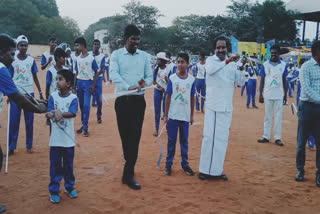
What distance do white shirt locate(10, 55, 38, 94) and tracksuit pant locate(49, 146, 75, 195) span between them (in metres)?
2.55

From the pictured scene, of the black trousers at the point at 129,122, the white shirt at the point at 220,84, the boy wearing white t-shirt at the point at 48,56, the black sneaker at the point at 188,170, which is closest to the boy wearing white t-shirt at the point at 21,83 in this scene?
the boy wearing white t-shirt at the point at 48,56

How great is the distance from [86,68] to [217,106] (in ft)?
13.6

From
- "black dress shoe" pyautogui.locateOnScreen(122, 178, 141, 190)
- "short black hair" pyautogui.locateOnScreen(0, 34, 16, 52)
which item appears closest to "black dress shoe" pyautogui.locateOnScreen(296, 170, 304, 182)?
"black dress shoe" pyautogui.locateOnScreen(122, 178, 141, 190)

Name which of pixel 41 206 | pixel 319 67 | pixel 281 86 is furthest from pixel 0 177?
pixel 281 86

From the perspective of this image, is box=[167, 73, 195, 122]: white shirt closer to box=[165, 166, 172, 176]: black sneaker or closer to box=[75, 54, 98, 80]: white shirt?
box=[165, 166, 172, 176]: black sneaker

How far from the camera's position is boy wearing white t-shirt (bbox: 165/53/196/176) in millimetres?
4652

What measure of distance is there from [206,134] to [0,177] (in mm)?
3296

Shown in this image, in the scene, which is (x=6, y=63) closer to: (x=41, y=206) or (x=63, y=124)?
(x=63, y=124)

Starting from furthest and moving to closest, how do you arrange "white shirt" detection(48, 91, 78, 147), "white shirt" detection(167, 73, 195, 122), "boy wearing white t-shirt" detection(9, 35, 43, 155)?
A: "boy wearing white t-shirt" detection(9, 35, 43, 155), "white shirt" detection(167, 73, 195, 122), "white shirt" detection(48, 91, 78, 147)

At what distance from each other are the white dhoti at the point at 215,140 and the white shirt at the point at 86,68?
391 centimetres

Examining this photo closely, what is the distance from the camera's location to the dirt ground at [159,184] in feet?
11.8

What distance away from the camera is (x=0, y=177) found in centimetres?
433

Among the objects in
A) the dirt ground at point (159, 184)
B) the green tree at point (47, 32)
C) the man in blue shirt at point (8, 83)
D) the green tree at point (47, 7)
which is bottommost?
the dirt ground at point (159, 184)

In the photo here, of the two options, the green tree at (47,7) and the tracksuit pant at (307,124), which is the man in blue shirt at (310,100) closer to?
the tracksuit pant at (307,124)
